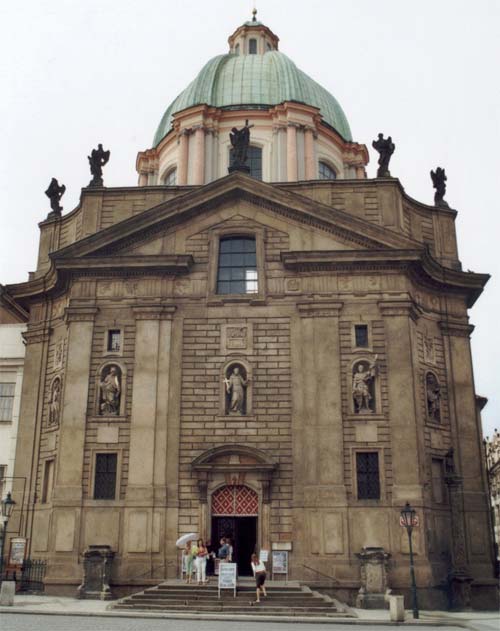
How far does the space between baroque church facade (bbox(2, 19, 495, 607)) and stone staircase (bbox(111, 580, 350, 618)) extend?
9.71 feet

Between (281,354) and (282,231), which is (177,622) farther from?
(282,231)

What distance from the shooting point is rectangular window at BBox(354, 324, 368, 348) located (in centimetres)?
3312

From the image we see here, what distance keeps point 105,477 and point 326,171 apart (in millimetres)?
25249

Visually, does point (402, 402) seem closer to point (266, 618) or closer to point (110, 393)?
point (266, 618)

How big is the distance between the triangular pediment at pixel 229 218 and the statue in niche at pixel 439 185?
6.18 meters

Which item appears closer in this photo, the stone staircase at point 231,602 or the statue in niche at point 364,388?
the stone staircase at point 231,602

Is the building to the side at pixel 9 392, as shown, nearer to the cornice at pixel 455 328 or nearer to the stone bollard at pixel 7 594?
the stone bollard at pixel 7 594

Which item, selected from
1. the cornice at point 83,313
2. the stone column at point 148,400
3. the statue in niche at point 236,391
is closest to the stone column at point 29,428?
the cornice at point 83,313

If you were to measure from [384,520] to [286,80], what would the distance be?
30.2 m

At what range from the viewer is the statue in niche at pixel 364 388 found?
105ft

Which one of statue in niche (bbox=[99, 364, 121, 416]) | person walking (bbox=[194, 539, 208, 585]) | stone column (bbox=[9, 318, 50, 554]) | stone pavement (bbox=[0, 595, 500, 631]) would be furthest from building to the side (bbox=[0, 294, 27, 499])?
person walking (bbox=[194, 539, 208, 585])

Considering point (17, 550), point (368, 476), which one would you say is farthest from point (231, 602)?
point (17, 550)

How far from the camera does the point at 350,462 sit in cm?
3131

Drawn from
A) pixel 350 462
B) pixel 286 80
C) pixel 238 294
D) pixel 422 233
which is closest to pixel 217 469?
pixel 350 462
